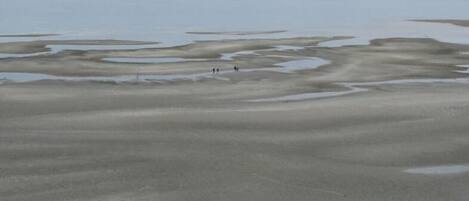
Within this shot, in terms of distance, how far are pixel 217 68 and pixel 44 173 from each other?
33.4 feet

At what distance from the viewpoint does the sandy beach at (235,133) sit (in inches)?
313

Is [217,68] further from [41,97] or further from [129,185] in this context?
[129,185]

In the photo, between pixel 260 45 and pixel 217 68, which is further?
pixel 260 45

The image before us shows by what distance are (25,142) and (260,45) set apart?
15400 millimetres

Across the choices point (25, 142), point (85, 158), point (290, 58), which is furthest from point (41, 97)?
point (290, 58)

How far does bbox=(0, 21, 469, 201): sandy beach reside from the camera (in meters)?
7.96

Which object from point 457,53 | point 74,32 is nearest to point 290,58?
point 457,53

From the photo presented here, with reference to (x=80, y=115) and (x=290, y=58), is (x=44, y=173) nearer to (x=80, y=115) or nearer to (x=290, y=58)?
(x=80, y=115)

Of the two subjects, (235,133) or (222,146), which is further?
(235,133)

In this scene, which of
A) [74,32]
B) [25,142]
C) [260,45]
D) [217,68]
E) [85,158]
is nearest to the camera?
[85,158]

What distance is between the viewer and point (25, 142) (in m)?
9.77

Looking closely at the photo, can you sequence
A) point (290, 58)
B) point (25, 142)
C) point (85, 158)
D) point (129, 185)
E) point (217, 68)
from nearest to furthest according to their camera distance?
point (129, 185) → point (85, 158) → point (25, 142) → point (217, 68) → point (290, 58)

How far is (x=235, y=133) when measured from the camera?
34.6ft

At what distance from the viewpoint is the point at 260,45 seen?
24516 millimetres
